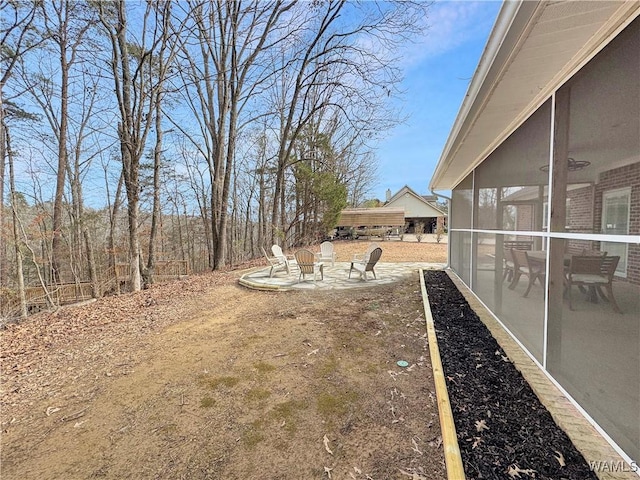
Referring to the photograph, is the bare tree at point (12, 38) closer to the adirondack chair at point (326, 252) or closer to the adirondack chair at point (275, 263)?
the adirondack chair at point (275, 263)

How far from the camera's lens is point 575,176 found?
237 cm

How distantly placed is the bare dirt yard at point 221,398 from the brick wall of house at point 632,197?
64.6 inches

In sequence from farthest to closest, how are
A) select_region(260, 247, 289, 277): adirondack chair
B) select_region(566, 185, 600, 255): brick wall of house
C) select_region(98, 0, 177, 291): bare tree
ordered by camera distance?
select_region(260, 247, 289, 277): adirondack chair < select_region(98, 0, 177, 291): bare tree < select_region(566, 185, 600, 255): brick wall of house

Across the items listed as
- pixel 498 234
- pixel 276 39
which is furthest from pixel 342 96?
pixel 498 234

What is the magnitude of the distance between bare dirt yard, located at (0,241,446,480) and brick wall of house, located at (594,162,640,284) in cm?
164

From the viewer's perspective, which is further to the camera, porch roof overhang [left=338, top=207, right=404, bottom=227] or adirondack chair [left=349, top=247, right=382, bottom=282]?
porch roof overhang [left=338, top=207, right=404, bottom=227]

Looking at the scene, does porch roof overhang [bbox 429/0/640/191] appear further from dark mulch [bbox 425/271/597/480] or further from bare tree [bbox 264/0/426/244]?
bare tree [bbox 264/0/426/244]

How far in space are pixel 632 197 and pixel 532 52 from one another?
4.38ft

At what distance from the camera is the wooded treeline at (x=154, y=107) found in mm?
7941

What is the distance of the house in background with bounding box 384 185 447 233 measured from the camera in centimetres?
3242

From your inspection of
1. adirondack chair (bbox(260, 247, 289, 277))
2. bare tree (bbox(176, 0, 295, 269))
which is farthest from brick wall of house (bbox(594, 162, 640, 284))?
bare tree (bbox(176, 0, 295, 269))

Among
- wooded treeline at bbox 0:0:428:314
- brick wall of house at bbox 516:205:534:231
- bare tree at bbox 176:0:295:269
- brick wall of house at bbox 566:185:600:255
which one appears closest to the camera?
brick wall of house at bbox 566:185:600:255

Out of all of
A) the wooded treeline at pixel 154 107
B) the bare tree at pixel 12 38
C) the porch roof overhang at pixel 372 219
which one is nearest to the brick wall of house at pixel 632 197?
the wooded treeline at pixel 154 107

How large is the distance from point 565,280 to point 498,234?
6.53 ft
